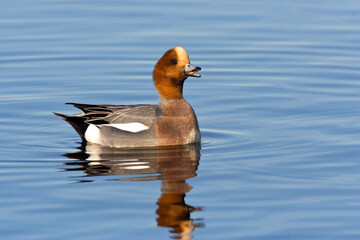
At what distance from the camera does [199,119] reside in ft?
43.0

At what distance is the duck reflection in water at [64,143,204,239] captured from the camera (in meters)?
8.65

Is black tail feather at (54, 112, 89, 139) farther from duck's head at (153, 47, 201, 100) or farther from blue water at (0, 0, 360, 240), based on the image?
duck's head at (153, 47, 201, 100)

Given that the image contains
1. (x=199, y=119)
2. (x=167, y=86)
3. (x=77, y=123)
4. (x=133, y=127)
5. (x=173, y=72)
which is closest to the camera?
(x=133, y=127)

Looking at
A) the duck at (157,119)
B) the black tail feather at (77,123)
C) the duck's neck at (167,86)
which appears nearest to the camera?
the duck at (157,119)

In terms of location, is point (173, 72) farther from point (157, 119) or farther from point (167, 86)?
point (157, 119)

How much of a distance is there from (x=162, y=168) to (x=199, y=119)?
268 cm

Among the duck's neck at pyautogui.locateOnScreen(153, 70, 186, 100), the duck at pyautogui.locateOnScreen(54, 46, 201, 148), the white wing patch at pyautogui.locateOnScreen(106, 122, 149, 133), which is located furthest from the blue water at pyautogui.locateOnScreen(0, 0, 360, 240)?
the duck's neck at pyautogui.locateOnScreen(153, 70, 186, 100)

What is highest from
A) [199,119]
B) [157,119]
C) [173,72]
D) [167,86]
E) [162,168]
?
[173,72]

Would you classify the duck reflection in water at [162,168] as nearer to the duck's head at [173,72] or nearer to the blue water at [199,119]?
the blue water at [199,119]

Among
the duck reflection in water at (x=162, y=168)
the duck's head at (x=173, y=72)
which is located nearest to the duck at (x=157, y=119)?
the duck's head at (x=173, y=72)

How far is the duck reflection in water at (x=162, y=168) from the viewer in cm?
865

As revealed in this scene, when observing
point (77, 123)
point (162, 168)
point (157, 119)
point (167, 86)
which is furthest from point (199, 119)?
point (162, 168)

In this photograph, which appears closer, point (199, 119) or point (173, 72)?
point (173, 72)

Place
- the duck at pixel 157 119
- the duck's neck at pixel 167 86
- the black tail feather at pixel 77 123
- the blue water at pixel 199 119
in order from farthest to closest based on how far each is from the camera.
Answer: the black tail feather at pixel 77 123 < the duck's neck at pixel 167 86 < the duck at pixel 157 119 < the blue water at pixel 199 119
